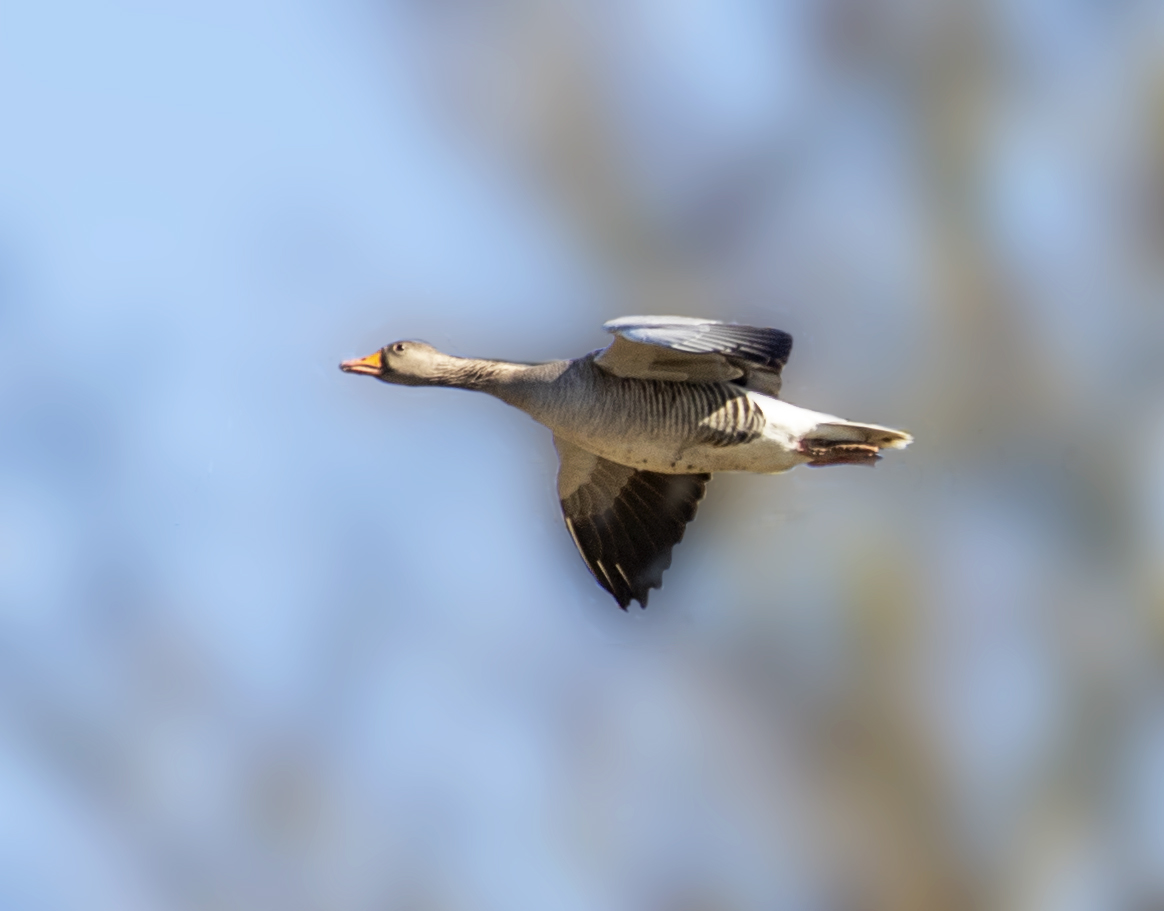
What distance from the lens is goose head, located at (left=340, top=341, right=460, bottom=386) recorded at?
841 centimetres

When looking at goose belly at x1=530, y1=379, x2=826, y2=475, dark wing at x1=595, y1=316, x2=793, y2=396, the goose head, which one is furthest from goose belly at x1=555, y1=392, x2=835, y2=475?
the goose head

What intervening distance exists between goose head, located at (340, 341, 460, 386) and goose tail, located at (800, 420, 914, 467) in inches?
80.9

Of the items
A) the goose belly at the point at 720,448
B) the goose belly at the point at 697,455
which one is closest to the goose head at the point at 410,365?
the goose belly at the point at 720,448

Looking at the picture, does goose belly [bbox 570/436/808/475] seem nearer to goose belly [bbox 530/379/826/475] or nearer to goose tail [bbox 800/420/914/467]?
goose belly [bbox 530/379/826/475]

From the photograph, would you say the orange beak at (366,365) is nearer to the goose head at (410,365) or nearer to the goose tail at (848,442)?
the goose head at (410,365)

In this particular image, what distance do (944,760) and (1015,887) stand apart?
2.98 feet

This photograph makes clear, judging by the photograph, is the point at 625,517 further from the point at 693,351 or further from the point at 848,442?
the point at 693,351

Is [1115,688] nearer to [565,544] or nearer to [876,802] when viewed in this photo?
[876,802]

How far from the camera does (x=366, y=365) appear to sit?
8.54 m

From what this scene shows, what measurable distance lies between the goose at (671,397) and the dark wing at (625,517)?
0.25 m

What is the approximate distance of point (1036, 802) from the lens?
10.1 meters

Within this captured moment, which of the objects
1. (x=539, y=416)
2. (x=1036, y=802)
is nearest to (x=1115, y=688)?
(x=1036, y=802)

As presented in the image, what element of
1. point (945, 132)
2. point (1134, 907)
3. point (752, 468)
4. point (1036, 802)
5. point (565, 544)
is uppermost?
point (945, 132)

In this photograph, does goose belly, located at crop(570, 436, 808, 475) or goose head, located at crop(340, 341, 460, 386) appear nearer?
goose belly, located at crop(570, 436, 808, 475)
